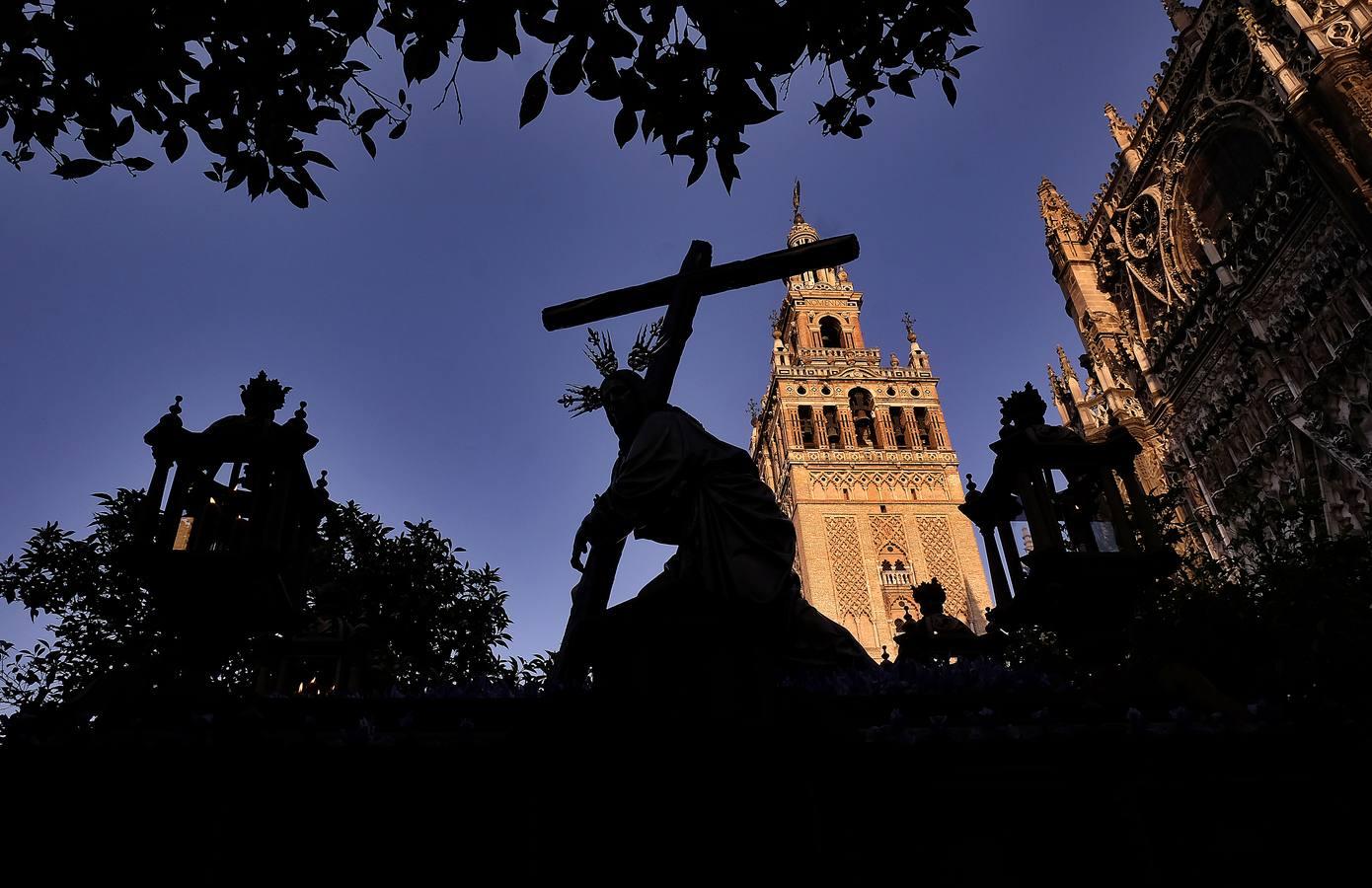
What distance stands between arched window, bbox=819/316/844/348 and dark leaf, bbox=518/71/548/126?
5044cm

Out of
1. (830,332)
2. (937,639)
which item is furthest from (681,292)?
(830,332)

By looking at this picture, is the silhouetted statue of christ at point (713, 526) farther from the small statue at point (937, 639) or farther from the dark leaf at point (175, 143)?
the dark leaf at point (175, 143)

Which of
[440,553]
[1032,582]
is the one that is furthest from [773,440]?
Answer: [1032,582]

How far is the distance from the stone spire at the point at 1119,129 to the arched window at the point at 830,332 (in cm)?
2496

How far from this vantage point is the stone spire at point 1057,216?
101 ft

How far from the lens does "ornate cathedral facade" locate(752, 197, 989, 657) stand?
4050 cm

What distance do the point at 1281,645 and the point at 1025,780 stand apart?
9428 mm

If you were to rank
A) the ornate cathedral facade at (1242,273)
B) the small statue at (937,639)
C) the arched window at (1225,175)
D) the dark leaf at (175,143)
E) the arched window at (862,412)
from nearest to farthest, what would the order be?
the dark leaf at (175,143) → the small statue at (937,639) → the ornate cathedral facade at (1242,273) → the arched window at (1225,175) → the arched window at (862,412)

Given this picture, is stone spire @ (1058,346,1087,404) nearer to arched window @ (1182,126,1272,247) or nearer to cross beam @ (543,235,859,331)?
arched window @ (1182,126,1272,247)

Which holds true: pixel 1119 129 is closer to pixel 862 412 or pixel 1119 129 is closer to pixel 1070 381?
pixel 1070 381

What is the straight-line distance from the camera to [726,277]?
6148 mm

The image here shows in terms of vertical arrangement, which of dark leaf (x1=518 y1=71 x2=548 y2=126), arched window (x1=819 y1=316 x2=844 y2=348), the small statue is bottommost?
the small statue

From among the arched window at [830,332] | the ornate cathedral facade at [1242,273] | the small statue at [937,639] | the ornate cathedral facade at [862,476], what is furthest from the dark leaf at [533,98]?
the arched window at [830,332]

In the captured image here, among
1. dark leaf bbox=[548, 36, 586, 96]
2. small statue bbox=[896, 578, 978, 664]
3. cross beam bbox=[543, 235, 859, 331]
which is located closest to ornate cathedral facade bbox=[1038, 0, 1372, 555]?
small statue bbox=[896, 578, 978, 664]
